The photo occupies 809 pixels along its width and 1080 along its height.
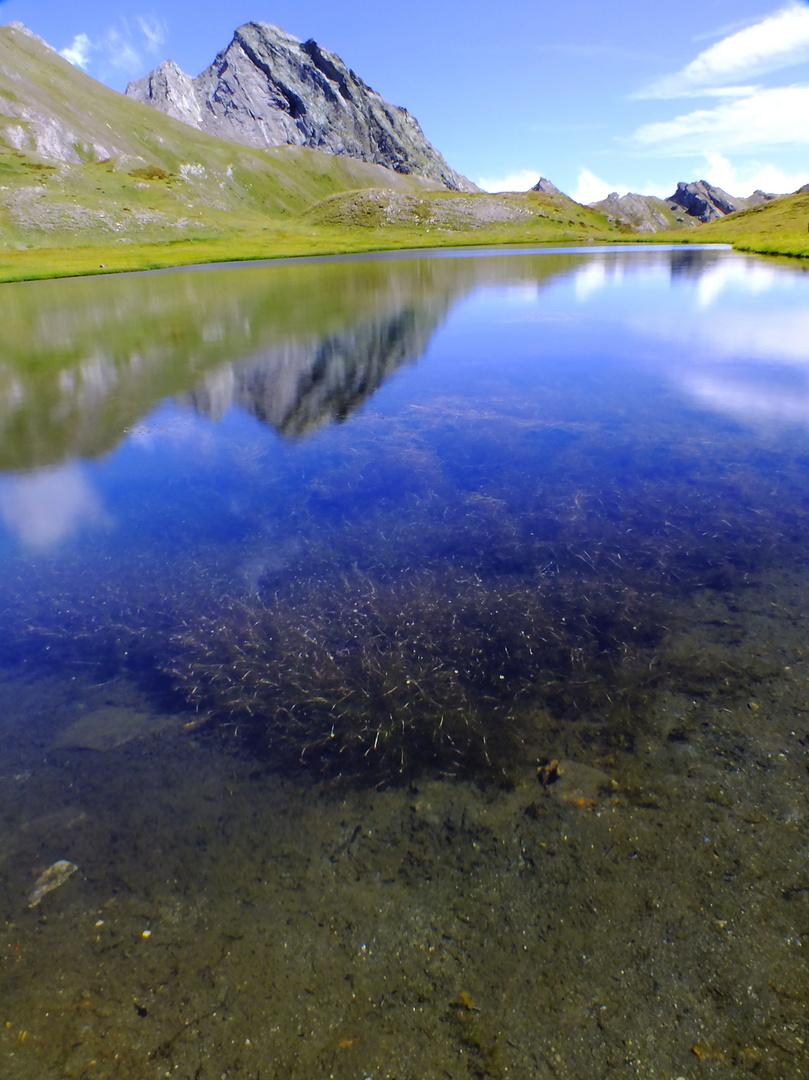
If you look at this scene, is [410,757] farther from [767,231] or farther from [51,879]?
[767,231]

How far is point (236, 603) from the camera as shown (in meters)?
8.95

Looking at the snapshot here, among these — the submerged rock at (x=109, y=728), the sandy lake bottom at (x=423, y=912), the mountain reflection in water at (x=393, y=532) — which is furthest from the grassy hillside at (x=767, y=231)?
the submerged rock at (x=109, y=728)

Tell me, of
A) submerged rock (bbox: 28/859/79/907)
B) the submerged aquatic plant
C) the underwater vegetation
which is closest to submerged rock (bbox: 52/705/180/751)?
the underwater vegetation

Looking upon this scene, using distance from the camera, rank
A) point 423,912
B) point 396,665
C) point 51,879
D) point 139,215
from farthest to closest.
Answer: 1. point 139,215
2. point 396,665
3. point 51,879
4. point 423,912

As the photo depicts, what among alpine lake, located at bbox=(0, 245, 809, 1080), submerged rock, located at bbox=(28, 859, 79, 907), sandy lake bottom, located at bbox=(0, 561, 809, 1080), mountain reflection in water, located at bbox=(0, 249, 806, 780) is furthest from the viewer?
mountain reflection in water, located at bbox=(0, 249, 806, 780)

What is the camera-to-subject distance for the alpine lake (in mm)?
4203

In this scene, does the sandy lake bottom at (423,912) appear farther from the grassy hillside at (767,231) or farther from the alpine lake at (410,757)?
the grassy hillside at (767,231)

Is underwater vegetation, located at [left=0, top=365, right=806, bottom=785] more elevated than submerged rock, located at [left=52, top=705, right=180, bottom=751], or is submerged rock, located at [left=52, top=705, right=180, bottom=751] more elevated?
underwater vegetation, located at [left=0, top=365, right=806, bottom=785]

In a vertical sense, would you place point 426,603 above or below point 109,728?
above

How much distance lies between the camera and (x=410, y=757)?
6.33 metres

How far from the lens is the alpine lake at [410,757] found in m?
4.20

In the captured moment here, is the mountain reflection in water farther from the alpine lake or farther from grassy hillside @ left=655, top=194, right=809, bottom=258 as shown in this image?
grassy hillside @ left=655, top=194, right=809, bottom=258

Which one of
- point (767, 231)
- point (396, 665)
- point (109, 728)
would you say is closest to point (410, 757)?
point (396, 665)

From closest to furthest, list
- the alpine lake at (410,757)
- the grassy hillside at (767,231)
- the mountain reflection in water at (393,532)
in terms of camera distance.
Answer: the alpine lake at (410,757), the mountain reflection in water at (393,532), the grassy hillside at (767,231)
